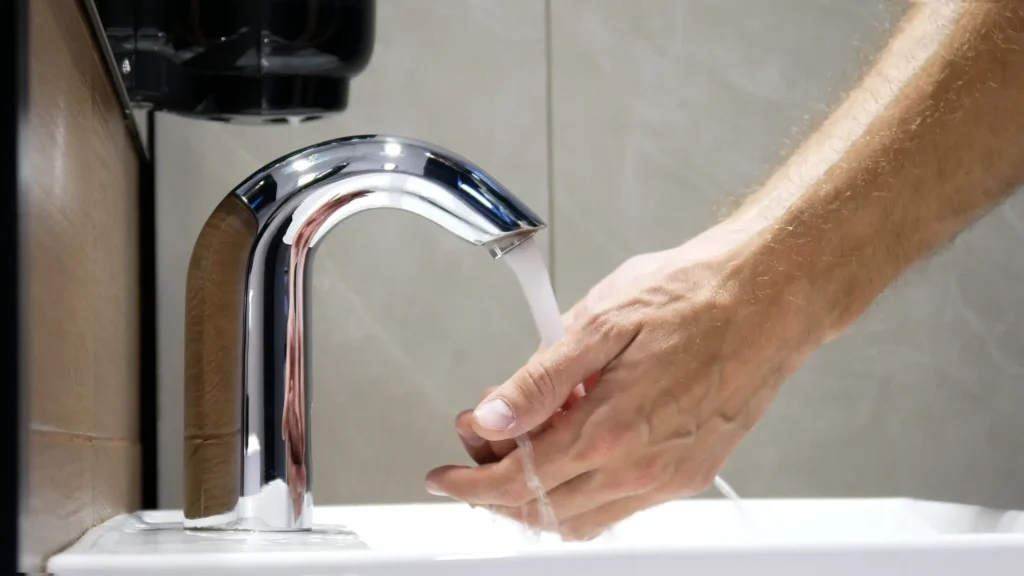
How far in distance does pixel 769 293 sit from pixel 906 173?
3.8 inches

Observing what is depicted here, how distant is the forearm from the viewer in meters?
0.53

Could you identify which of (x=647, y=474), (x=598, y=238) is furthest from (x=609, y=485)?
(x=598, y=238)

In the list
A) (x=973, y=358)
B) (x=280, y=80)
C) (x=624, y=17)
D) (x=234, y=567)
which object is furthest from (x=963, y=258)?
(x=234, y=567)

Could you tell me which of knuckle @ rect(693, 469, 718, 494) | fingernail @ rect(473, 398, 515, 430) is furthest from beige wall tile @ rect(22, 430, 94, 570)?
knuckle @ rect(693, 469, 718, 494)

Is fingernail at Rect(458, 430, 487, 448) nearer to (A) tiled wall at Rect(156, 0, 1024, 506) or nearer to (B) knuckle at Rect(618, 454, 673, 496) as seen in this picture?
(B) knuckle at Rect(618, 454, 673, 496)

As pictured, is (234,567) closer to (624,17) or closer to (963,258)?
(624,17)

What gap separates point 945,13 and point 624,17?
0.37 meters

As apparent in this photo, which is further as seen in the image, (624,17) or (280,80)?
(624,17)

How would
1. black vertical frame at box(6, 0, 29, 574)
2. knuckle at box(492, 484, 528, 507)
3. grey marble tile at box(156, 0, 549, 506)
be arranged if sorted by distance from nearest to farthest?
black vertical frame at box(6, 0, 29, 574) < knuckle at box(492, 484, 528, 507) < grey marble tile at box(156, 0, 549, 506)

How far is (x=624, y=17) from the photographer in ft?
2.93

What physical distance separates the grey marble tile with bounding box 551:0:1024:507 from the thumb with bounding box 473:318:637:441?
33 centimetres

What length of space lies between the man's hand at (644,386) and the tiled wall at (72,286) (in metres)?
0.19
